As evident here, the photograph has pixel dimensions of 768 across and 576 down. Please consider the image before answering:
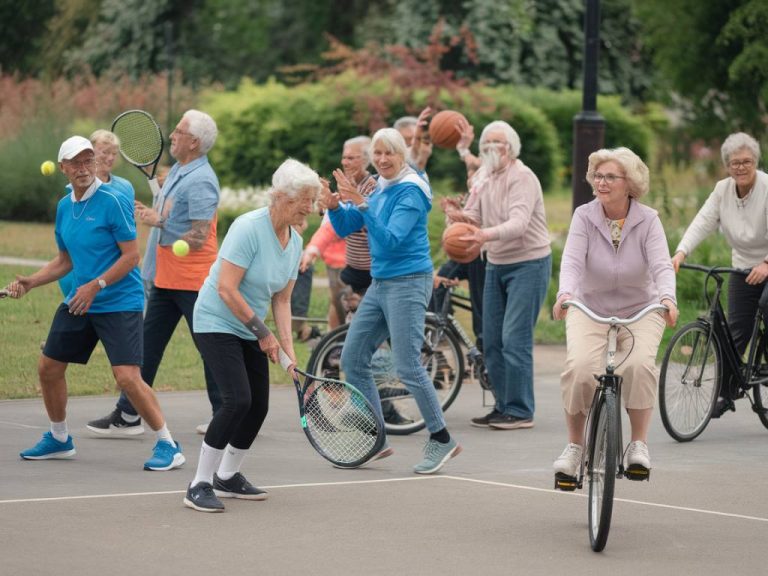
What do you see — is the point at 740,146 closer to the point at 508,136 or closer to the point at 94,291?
the point at 508,136

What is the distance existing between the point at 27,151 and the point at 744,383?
42.0 feet

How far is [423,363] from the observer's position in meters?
10.2

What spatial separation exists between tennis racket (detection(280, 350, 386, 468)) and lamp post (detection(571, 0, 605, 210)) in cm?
648

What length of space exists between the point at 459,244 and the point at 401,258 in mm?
1420

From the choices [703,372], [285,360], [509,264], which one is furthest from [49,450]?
[703,372]

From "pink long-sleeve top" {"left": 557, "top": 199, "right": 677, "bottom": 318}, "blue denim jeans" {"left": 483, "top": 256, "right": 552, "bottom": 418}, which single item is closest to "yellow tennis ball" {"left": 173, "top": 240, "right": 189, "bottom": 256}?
"blue denim jeans" {"left": 483, "top": 256, "right": 552, "bottom": 418}

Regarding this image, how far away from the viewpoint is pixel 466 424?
10.3 meters

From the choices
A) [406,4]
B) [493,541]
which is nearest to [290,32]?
[406,4]

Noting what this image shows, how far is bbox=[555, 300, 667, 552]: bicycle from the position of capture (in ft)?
21.4

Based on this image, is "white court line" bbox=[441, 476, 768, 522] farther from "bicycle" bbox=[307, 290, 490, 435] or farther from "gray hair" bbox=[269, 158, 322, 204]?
"gray hair" bbox=[269, 158, 322, 204]

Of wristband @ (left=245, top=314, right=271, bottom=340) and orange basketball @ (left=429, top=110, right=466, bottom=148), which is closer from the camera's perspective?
wristband @ (left=245, top=314, right=271, bottom=340)

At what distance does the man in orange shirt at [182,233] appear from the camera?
9094 mm

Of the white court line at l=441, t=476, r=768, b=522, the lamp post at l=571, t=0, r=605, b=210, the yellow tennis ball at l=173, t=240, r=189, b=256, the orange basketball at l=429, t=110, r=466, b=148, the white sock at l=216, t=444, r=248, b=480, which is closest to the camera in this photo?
the white court line at l=441, t=476, r=768, b=522

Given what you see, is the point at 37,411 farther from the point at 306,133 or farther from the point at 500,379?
the point at 306,133
